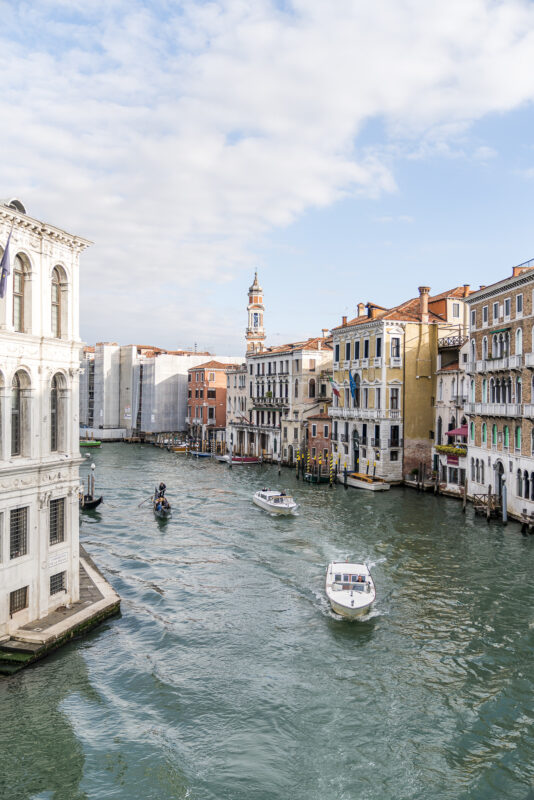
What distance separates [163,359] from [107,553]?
59865mm

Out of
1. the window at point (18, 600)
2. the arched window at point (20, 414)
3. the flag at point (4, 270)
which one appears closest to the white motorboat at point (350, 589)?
the window at point (18, 600)

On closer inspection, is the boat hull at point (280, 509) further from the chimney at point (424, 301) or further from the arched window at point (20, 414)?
the arched window at point (20, 414)

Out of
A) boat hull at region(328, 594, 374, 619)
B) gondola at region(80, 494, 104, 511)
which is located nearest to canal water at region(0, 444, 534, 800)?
boat hull at region(328, 594, 374, 619)

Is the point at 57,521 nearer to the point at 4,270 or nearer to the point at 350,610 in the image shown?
the point at 4,270

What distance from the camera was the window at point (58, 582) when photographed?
1609 centimetres

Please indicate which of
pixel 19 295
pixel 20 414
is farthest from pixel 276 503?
pixel 19 295

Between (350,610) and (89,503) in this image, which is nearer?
(350,610)

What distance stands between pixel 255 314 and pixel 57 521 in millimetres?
60628

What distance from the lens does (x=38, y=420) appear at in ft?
50.6

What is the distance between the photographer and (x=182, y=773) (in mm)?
11414

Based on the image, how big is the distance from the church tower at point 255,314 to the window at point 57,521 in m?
58.9

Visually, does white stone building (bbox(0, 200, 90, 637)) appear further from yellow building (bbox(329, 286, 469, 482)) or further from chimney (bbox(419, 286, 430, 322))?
chimney (bbox(419, 286, 430, 322))

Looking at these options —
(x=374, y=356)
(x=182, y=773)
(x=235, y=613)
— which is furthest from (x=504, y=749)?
(x=374, y=356)

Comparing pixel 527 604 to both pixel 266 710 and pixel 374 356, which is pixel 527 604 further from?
pixel 374 356
